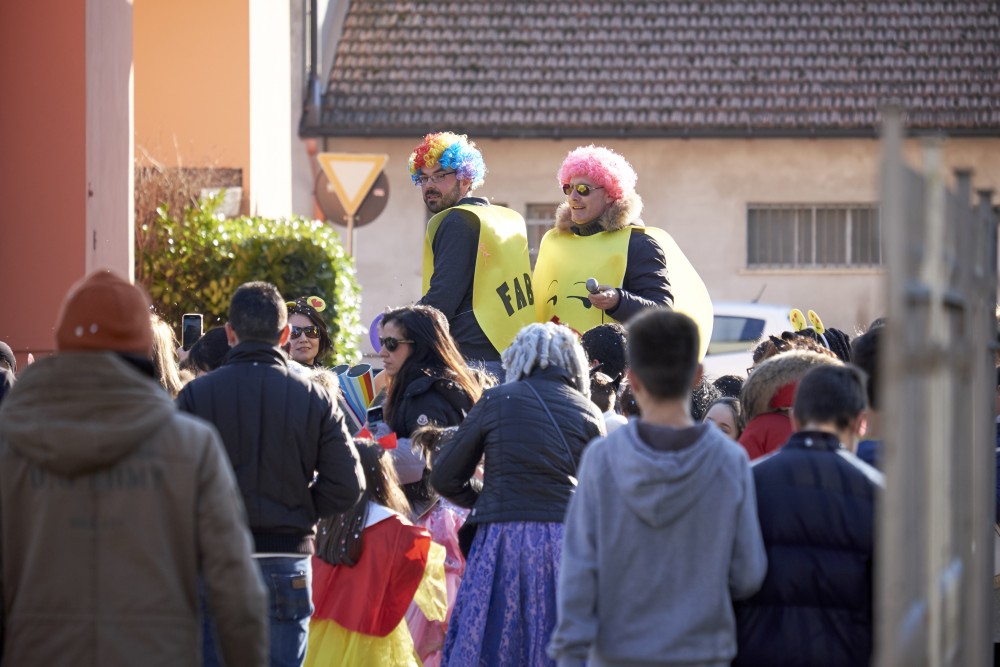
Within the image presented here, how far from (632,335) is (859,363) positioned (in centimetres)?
139

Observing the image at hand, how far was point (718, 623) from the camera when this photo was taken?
4168mm

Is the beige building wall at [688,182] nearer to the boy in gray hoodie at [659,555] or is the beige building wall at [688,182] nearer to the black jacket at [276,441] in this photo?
the black jacket at [276,441]

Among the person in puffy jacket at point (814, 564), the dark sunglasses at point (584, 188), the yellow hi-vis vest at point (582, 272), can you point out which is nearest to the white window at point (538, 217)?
the yellow hi-vis vest at point (582, 272)

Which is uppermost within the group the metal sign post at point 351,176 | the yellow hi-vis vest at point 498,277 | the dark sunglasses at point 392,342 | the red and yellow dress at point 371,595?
the metal sign post at point 351,176

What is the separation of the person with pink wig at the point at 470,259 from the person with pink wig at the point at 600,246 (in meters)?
0.20

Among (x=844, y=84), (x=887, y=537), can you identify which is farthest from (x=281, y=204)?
(x=887, y=537)

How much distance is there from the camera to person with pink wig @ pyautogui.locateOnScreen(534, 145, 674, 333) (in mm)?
7516

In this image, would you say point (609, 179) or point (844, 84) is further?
point (844, 84)

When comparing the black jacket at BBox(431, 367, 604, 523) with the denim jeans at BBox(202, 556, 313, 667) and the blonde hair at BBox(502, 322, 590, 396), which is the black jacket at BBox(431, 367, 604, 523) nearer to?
the blonde hair at BBox(502, 322, 590, 396)

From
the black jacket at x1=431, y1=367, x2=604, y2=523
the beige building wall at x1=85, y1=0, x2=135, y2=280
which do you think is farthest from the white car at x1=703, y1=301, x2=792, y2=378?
the black jacket at x1=431, y1=367, x2=604, y2=523

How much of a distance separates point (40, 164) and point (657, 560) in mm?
6292

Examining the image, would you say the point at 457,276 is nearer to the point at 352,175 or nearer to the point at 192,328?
the point at 192,328

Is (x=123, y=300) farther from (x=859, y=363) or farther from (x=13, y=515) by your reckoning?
(x=859, y=363)

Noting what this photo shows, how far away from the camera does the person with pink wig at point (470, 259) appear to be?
7434mm
